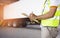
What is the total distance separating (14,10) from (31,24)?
1.07ft

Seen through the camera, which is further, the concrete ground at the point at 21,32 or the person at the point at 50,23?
the concrete ground at the point at 21,32

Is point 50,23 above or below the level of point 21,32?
above

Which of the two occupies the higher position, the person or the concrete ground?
the person

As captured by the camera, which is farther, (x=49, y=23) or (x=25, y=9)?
(x=25, y=9)

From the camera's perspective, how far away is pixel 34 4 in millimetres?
1996

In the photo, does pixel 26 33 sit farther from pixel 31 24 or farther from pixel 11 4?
pixel 11 4

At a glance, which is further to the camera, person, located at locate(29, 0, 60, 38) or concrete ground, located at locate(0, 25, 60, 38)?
concrete ground, located at locate(0, 25, 60, 38)

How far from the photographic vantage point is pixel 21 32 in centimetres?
213

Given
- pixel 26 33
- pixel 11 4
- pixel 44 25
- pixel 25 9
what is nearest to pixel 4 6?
pixel 11 4

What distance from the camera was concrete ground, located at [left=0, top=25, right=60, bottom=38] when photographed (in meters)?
2.02

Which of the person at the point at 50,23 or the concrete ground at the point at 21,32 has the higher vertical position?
the person at the point at 50,23

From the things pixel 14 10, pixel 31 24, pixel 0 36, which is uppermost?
pixel 14 10

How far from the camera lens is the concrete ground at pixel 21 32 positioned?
202 cm

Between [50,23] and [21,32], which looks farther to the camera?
[21,32]
